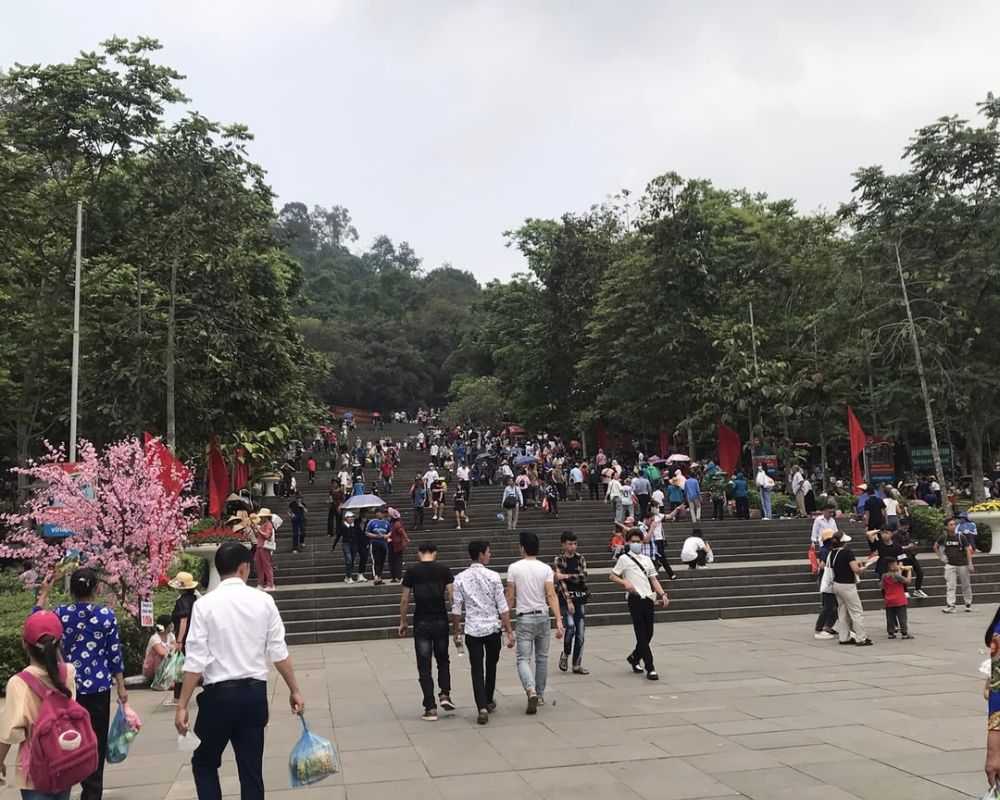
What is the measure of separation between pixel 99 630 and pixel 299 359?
23.7 m

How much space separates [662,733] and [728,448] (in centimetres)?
2234

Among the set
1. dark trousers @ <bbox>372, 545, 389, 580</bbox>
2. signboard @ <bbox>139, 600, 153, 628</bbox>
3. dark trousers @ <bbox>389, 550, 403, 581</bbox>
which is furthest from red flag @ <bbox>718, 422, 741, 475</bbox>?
signboard @ <bbox>139, 600, 153, 628</bbox>

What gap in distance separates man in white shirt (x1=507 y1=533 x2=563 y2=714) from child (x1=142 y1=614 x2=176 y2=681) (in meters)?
3.93

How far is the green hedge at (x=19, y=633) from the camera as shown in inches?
424

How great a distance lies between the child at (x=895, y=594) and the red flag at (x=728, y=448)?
16150 mm

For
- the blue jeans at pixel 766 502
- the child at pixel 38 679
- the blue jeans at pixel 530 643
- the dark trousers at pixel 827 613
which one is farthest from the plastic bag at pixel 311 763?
the blue jeans at pixel 766 502

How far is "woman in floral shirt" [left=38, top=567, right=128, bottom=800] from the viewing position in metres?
5.67

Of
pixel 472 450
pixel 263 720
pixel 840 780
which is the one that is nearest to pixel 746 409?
pixel 472 450

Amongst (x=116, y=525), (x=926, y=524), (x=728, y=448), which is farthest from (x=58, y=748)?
(x=728, y=448)

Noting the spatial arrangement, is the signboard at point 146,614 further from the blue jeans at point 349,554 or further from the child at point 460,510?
the child at point 460,510

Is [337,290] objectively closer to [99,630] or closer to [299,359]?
[299,359]

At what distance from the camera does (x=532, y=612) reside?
27.5 ft

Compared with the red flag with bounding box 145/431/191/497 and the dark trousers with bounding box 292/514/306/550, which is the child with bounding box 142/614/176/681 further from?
the dark trousers with bounding box 292/514/306/550

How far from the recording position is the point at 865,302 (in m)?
27.8
